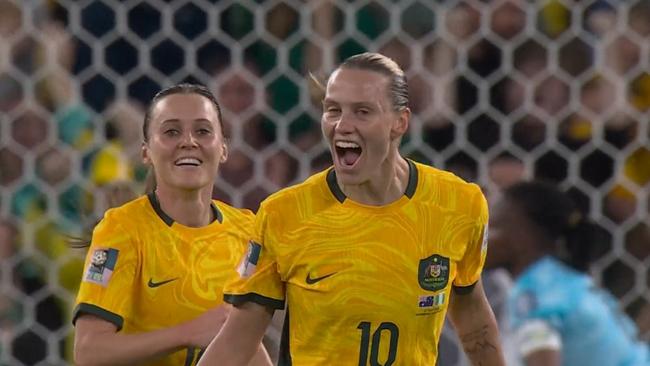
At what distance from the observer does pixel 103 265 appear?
10.8ft

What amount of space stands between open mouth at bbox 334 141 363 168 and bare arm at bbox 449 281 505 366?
15.3 inches

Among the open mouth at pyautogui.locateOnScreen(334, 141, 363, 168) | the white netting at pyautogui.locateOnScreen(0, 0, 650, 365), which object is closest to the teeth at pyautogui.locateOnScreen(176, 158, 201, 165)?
the open mouth at pyautogui.locateOnScreen(334, 141, 363, 168)

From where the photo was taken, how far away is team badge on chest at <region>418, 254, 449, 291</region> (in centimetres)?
310

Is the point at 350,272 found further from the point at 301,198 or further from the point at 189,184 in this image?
the point at 189,184

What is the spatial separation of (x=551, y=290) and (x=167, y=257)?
106 centimetres

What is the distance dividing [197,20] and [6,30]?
54cm

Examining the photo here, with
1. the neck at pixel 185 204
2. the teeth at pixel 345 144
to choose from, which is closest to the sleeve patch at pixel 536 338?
the neck at pixel 185 204

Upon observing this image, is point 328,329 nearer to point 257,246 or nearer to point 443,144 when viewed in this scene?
point 257,246

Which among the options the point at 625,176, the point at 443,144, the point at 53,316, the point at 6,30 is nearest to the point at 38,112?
the point at 6,30

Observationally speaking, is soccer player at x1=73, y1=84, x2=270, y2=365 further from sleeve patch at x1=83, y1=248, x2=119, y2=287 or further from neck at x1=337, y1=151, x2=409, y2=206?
neck at x1=337, y1=151, x2=409, y2=206

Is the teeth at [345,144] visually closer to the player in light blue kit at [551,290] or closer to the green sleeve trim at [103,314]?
the green sleeve trim at [103,314]

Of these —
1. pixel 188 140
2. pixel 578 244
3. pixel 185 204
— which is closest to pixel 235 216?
pixel 185 204

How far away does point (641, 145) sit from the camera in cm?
514

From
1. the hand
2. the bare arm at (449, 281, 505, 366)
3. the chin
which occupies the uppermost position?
the chin
